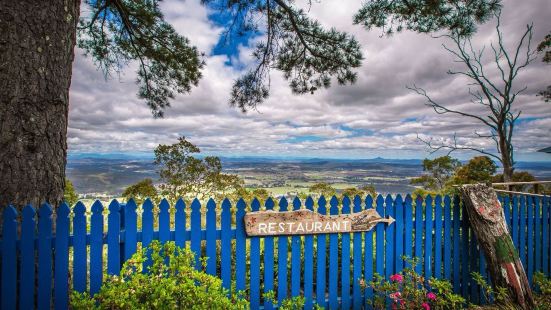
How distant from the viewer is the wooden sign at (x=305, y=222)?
3.97 m

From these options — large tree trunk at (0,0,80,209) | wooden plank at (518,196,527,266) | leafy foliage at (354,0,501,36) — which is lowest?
wooden plank at (518,196,527,266)

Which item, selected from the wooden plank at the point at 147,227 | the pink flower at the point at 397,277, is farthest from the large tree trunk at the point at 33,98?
the pink flower at the point at 397,277

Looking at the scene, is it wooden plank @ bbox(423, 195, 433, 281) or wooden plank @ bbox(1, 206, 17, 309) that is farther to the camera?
wooden plank @ bbox(423, 195, 433, 281)

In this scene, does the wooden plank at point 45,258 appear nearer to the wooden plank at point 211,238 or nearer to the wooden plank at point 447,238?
the wooden plank at point 211,238

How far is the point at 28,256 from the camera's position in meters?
3.20

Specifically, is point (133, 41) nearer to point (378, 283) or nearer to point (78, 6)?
point (78, 6)

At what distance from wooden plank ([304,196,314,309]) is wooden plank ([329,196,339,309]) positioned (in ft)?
0.87

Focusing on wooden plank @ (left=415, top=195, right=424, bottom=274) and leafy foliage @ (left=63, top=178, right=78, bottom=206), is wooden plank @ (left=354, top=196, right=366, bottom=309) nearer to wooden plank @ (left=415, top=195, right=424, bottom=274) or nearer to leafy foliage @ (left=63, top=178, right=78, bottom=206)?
wooden plank @ (left=415, top=195, right=424, bottom=274)

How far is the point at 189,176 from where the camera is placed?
27.6 ft

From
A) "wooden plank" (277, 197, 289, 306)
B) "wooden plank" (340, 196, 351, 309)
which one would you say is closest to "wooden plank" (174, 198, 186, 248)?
"wooden plank" (277, 197, 289, 306)

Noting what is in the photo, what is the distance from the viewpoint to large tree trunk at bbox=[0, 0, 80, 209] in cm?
311

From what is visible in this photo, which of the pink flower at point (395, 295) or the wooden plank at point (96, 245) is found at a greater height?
the wooden plank at point (96, 245)

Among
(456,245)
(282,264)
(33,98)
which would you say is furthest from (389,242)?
(33,98)

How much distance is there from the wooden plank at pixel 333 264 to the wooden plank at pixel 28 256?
11.2ft
